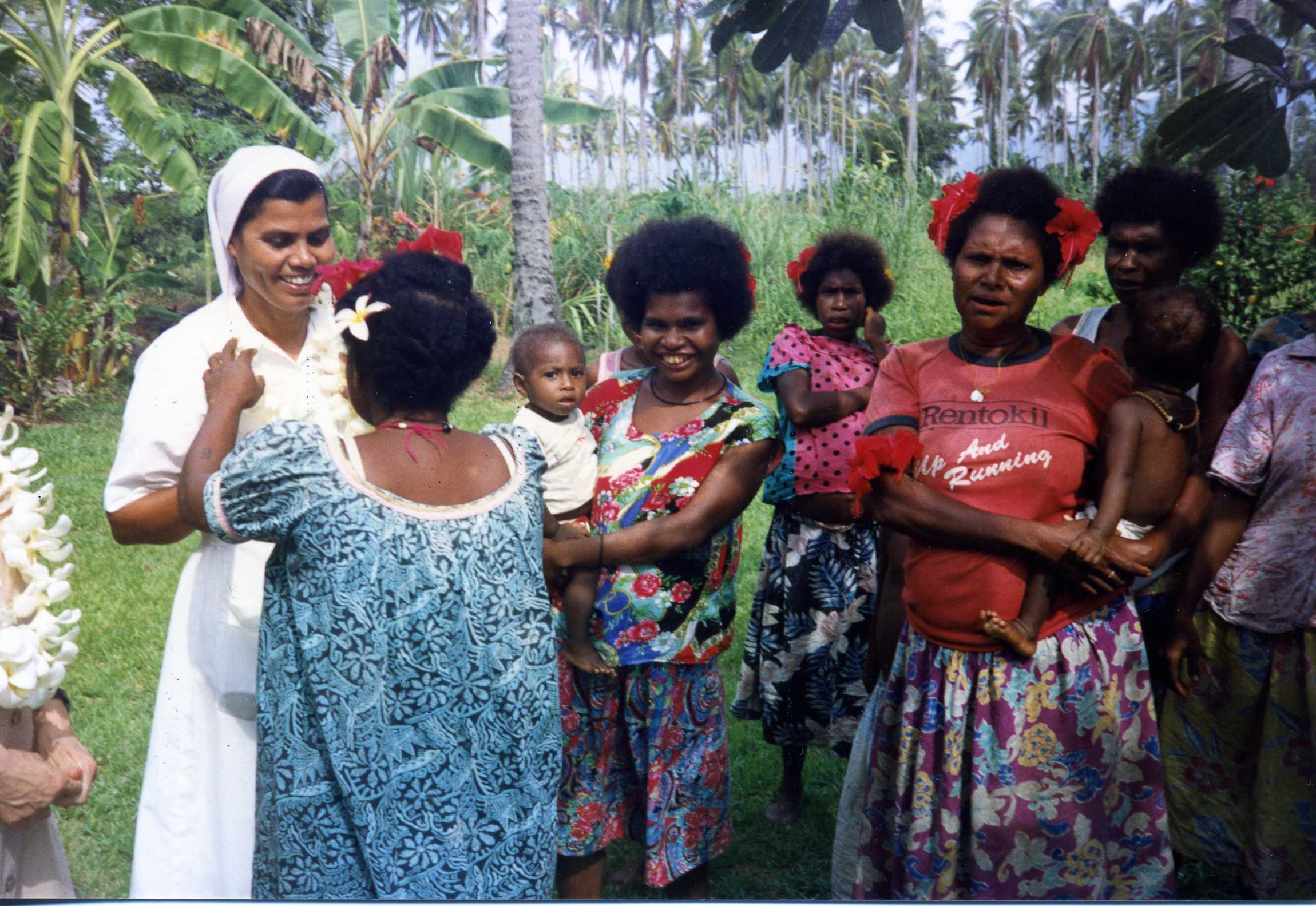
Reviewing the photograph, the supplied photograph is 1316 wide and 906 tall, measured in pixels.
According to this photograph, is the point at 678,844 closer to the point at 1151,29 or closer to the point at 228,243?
the point at 228,243

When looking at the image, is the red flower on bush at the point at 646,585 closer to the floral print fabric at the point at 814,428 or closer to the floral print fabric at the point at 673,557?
the floral print fabric at the point at 673,557

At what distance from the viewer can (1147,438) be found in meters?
2.38

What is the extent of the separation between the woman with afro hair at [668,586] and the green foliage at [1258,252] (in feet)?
5.08

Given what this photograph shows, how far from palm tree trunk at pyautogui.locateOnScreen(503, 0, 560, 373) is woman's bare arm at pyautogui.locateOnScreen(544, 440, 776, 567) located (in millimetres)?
710

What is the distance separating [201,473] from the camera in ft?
6.83

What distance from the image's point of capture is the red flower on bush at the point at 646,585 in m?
2.76

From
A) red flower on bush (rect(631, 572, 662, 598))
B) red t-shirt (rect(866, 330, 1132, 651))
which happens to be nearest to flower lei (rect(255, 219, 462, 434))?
red flower on bush (rect(631, 572, 662, 598))

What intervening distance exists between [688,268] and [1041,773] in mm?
1525

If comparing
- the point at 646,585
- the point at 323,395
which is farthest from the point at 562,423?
the point at 323,395

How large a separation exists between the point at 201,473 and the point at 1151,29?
271 centimetres

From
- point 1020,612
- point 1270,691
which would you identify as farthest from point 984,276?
point 1270,691

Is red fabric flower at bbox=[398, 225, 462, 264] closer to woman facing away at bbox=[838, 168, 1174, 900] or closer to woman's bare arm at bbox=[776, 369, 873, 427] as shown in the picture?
woman facing away at bbox=[838, 168, 1174, 900]

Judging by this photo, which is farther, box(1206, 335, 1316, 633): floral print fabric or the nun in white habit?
box(1206, 335, 1316, 633): floral print fabric

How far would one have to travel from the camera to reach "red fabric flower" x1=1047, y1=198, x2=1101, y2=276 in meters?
2.33
